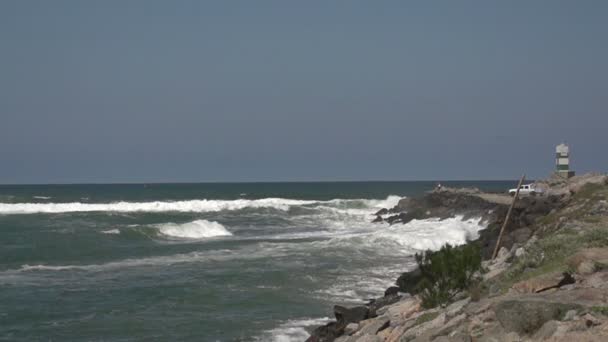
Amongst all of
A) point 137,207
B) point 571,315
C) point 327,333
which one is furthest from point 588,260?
point 137,207

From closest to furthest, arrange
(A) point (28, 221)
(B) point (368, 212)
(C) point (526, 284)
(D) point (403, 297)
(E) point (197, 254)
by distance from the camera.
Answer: (C) point (526, 284) < (D) point (403, 297) < (E) point (197, 254) < (A) point (28, 221) < (B) point (368, 212)

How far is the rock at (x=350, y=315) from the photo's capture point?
13.4 metres

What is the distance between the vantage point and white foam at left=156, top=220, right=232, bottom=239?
133ft

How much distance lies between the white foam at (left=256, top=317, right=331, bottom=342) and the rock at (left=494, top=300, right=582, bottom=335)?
686 centimetres

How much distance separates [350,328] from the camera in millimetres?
12805

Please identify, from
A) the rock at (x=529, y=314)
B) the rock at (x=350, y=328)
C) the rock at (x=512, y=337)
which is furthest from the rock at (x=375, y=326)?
the rock at (x=512, y=337)

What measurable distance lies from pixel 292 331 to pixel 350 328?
6.36 ft

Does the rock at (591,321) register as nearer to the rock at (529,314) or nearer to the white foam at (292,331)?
the rock at (529,314)

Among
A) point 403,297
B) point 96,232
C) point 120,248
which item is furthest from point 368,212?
point 403,297

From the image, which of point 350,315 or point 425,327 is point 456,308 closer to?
point 425,327

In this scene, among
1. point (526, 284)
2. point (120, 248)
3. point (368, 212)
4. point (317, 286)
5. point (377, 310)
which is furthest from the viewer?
point (368, 212)

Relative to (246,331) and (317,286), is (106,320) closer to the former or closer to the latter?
(246,331)

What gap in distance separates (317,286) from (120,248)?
49.6ft

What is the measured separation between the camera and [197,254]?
94.7 feet
